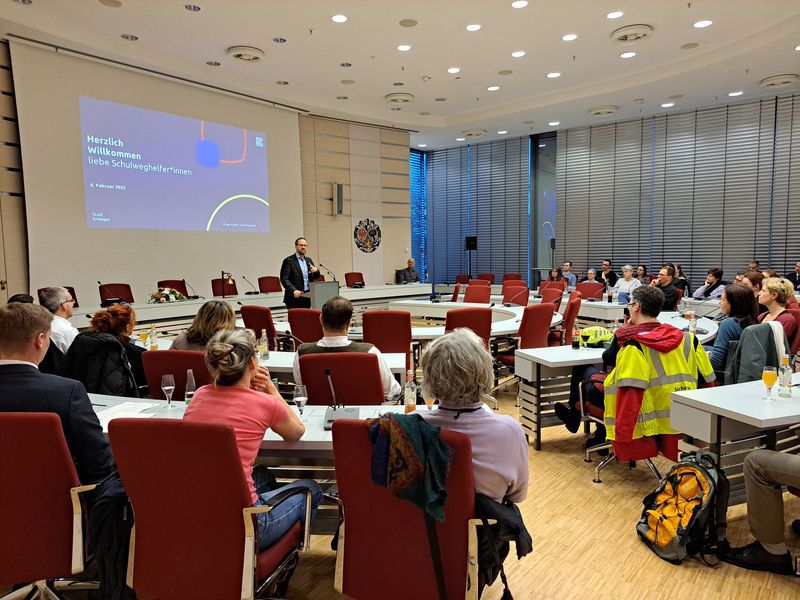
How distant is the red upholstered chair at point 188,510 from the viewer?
1618mm

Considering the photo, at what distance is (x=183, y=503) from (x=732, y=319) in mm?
3744

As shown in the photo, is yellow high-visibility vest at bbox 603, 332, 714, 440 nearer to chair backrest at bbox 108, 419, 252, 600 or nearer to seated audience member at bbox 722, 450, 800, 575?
seated audience member at bbox 722, 450, 800, 575

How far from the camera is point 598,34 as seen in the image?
7.54 m

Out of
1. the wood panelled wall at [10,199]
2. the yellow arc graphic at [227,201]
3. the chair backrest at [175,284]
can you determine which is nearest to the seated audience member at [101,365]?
the wood panelled wall at [10,199]

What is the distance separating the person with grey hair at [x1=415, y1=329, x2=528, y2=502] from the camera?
1754 millimetres

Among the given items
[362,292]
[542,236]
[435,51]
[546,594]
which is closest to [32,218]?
[362,292]

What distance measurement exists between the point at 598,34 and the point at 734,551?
23.1 ft

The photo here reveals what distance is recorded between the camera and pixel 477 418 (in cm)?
178

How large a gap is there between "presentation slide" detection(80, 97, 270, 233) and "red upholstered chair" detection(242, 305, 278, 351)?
3.92 m

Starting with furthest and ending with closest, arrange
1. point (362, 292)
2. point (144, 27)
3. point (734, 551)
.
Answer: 1. point (362, 292)
2. point (144, 27)
3. point (734, 551)

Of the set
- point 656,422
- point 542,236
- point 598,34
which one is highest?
point 598,34

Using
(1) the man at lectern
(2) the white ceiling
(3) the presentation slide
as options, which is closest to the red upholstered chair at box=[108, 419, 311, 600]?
(1) the man at lectern

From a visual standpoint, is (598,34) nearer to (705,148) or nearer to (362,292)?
(705,148)

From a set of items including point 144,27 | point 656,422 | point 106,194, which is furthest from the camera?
point 106,194
